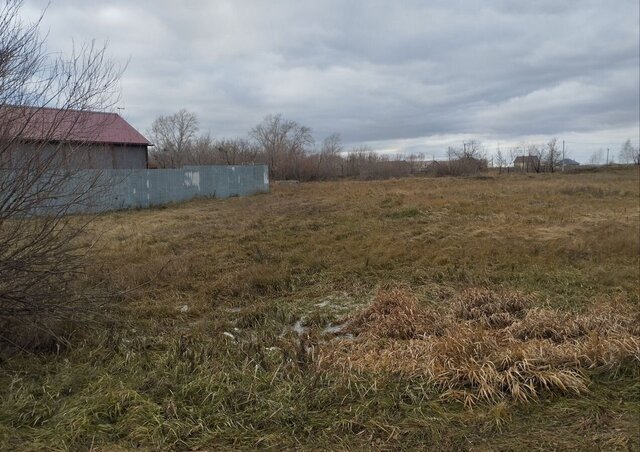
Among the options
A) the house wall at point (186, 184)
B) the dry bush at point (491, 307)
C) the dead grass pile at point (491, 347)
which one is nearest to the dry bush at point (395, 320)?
the dead grass pile at point (491, 347)

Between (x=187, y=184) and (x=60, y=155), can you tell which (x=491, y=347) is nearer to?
(x=60, y=155)

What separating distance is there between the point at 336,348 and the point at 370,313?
120 cm

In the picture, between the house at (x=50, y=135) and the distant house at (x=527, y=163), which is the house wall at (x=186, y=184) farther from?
the distant house at (x=527, y=163)

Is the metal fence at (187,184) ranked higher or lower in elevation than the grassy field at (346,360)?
higher

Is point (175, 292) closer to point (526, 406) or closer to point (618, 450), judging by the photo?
point (526, 406)

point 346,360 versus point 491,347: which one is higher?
point 491,347

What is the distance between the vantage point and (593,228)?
12906mm

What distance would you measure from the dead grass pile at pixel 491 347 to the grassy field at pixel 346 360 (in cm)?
2

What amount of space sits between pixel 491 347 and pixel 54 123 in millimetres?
4745

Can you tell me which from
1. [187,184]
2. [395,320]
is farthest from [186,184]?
Result: [395,320]

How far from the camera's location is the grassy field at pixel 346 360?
3.19 metres

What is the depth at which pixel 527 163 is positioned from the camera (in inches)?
2734

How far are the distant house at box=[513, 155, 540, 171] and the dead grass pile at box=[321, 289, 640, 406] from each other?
2596 inches

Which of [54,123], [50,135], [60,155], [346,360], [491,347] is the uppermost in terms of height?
[54,123]
